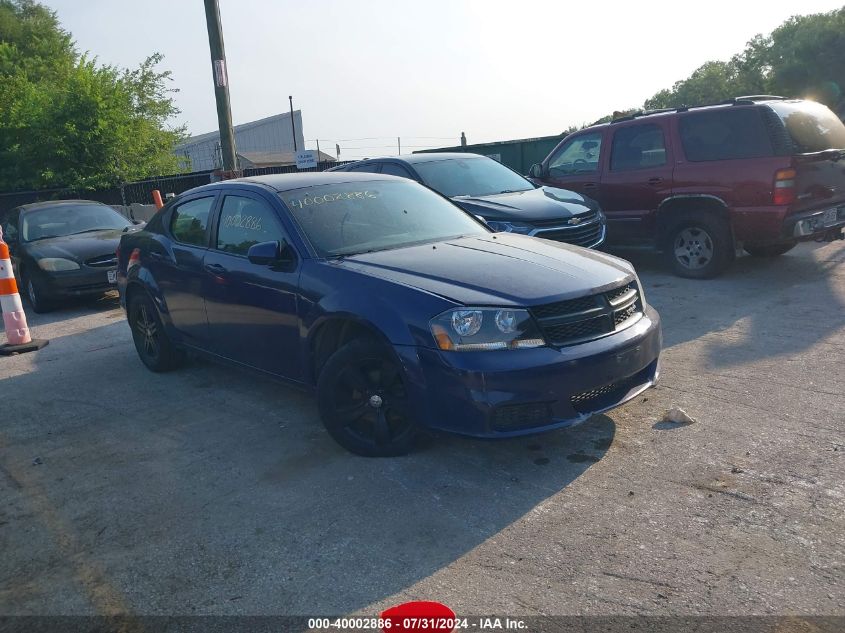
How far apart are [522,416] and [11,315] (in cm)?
626

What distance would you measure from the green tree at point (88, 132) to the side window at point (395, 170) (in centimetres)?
1150

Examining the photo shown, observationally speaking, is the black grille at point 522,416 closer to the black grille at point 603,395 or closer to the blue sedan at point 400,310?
the blue sedan at point 400,310

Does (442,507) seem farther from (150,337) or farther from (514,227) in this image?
(514,227)

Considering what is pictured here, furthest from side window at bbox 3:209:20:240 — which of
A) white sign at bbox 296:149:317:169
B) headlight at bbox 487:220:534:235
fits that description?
headlight at bbox 487:220:534:235

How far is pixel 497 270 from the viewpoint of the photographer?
4312 millimetres

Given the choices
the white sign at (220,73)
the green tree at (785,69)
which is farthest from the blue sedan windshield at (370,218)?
the green tree at (785,69)

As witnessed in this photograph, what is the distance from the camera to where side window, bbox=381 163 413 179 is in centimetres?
893

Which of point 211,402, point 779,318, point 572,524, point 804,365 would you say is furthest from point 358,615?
point 779,318

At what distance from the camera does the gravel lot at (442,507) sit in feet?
10.0

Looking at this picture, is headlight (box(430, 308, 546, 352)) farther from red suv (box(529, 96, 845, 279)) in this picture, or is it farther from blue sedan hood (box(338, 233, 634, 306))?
red suv (box(529, 96, 845, 279))

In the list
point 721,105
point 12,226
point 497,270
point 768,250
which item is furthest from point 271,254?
point 12,226

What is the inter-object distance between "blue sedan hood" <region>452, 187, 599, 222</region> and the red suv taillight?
1.91 metres

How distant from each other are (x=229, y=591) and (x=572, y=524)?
1545 mm

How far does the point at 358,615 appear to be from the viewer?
2934 mm
